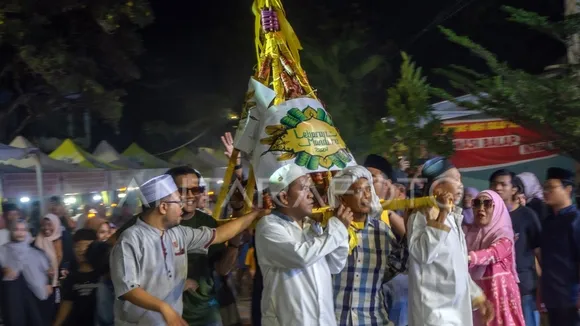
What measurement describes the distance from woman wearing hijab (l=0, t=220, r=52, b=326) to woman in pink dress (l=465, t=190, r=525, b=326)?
387 centimetres

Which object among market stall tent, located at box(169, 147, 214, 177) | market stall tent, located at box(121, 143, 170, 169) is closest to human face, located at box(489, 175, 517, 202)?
market stall tent, located at box(169, 147, 214, 177)

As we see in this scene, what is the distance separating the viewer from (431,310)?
11.7 feet

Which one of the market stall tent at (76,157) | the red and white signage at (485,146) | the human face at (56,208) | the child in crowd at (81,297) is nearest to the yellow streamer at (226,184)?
the child in crowd at (81,297)

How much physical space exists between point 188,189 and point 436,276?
5.50ft

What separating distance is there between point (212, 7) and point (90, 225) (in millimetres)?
14258

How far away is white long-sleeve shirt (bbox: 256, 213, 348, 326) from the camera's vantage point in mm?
3359

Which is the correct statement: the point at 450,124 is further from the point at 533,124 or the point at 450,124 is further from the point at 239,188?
the point at 239,188

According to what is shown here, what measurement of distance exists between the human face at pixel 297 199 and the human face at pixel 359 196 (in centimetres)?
19

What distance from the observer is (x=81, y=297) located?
4.86 m

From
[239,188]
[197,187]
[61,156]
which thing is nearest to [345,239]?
[197,187]

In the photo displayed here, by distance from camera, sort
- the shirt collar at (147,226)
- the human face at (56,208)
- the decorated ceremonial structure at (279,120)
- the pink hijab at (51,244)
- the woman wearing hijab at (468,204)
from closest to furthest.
Result: the shirt collar at (147,226)
the decorated ceremonial structure at (279,120)
the woman wearing hijab at (468,204)
the pink hijab at (51,244)
the human face at (56,208)

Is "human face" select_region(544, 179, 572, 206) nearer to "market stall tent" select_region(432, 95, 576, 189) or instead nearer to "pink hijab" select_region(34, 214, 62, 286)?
"market stall tent" select_region(432, 95, 576, 189)

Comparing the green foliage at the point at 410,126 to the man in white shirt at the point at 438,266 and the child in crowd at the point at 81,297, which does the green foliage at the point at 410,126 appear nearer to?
the man in white shirt at the point at 438,266

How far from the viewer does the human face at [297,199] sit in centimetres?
354
